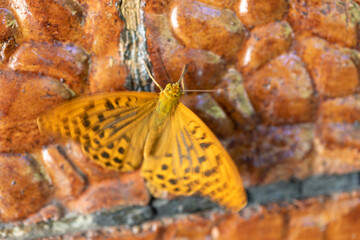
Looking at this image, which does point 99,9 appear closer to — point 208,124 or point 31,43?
point 31,43

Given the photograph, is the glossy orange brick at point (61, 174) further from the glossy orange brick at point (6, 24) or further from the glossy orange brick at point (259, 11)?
the glossy orange brick at point (259, 11)

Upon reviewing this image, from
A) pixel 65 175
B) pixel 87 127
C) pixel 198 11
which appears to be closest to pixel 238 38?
pixel 198 11

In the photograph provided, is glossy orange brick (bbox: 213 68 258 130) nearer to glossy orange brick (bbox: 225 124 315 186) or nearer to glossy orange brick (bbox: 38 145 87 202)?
glossy orange brick (bbox: 225 124 315 186)

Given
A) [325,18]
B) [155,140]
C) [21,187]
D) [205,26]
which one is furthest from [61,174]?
[325,18]

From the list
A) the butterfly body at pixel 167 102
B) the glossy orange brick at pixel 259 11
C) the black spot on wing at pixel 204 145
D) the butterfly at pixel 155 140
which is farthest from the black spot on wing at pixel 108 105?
the glossy orange brick at pixel 259 11

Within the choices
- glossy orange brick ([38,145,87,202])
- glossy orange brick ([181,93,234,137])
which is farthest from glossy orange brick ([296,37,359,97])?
glossy orange brick ([38,145,87,202])

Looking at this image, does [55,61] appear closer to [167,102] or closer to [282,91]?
[167,102]
